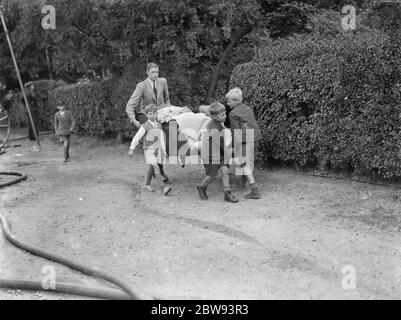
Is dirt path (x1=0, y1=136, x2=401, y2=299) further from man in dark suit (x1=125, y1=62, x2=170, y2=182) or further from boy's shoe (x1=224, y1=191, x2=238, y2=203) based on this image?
man in dark suit (x1=125, y1=62, x2=170, y2=182)

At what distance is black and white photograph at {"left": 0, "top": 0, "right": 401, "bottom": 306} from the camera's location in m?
5.02

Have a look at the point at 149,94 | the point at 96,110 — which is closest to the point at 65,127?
the point at 96,110

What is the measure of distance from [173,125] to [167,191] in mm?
1080

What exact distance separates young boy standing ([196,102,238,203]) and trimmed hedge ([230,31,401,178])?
1.35m

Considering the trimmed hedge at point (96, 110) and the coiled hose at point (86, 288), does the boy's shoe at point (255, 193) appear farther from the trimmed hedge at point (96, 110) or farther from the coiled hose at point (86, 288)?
the trimmed hedge at point (96, 110)

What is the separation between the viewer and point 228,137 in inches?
312

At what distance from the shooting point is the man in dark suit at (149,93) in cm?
923

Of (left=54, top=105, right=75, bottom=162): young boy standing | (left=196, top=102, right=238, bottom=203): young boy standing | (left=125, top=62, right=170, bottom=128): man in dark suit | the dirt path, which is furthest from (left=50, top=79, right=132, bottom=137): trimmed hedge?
(left=196, top=102, right=238, bottom=203): young boy standing

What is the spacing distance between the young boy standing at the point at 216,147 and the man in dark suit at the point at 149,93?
1.76 m

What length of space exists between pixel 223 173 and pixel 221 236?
1.74 metres

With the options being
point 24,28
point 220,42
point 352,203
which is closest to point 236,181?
point 352,203

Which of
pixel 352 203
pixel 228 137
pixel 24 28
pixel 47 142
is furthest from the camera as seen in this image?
pixel 47 142

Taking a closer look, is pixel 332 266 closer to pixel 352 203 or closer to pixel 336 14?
pixel 352 203

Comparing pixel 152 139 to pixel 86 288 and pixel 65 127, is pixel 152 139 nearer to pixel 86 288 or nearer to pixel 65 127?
pixel 86 288
